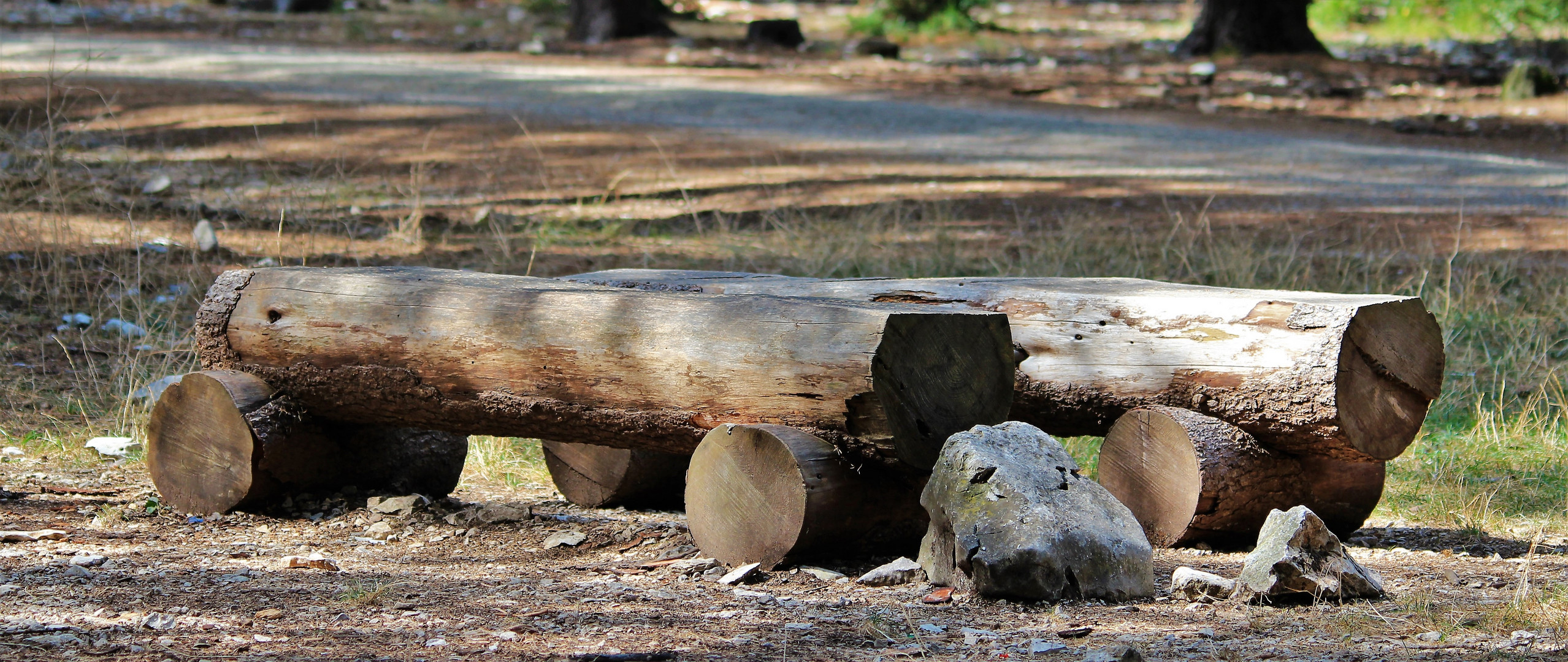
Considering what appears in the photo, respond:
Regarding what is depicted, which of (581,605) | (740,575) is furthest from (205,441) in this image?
(740,575)

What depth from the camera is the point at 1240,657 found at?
7.85 ft

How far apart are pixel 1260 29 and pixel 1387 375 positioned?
13848 mm

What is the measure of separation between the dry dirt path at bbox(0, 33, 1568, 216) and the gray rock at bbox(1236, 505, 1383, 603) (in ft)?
18.8

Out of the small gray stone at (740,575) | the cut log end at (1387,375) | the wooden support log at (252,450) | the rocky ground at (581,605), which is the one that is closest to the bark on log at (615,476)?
the rocky ground at (581,605)

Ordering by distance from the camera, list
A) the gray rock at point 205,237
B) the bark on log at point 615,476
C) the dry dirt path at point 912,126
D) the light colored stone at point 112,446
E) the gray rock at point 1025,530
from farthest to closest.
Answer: the dry dirt path at point 912,126 → the gray rock at point 205,237 → the light colored stone at point 112,446 → the bark on log at point 615,476 → the gray rock at point 1025,530

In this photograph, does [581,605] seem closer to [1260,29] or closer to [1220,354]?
[1220,354]

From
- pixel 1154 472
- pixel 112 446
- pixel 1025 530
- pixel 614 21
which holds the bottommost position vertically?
pixel 112 446

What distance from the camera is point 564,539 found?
3.55 m

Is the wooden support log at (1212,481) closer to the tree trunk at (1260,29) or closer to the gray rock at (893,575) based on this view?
the gray rock at (893,575)

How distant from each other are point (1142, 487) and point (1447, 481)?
4.30 feet

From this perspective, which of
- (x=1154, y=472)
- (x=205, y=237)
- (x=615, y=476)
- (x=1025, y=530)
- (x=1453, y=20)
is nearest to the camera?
(x=1025, y=530)

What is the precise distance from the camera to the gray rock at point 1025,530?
2.78 meters

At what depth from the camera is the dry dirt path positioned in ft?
A: 28.9

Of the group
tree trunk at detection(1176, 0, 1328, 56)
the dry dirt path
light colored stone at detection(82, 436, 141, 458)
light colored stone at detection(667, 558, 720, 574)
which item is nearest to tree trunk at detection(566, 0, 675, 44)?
the dry dirt path
